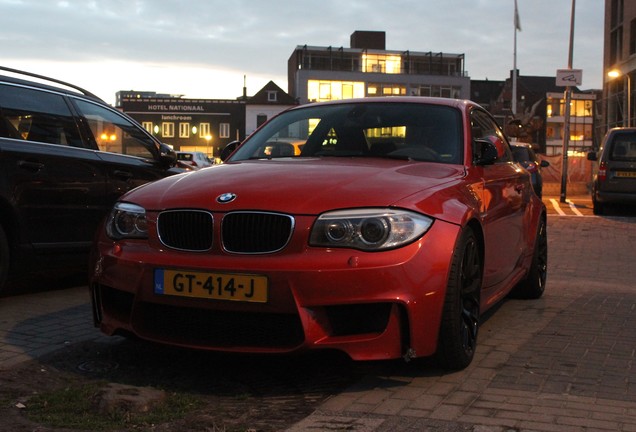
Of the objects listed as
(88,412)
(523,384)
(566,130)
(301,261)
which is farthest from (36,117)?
(566,130)

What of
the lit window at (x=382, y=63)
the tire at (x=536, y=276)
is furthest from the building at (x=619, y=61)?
the lit window at (x=382, y=63)

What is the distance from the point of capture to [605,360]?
4469mm

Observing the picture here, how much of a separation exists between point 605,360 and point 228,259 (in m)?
2.27

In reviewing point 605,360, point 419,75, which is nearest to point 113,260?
point 605,360

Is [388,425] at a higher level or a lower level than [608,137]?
lower

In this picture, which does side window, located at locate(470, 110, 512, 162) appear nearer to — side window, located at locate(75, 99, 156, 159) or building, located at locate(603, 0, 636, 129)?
side window, located at locate(75, 99, 156, 159)

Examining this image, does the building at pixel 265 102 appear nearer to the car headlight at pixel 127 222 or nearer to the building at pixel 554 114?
the building at pixel 554 114

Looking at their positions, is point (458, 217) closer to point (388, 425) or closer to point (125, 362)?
point (388, 425)

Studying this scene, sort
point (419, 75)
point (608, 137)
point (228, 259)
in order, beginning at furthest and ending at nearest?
point (419, 75)
point (608, 137)
point (228, 259)

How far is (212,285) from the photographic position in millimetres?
3688

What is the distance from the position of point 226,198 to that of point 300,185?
376 millimetres

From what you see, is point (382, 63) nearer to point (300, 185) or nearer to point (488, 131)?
point (488, 131)

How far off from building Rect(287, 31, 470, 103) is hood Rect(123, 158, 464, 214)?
73.1 metres

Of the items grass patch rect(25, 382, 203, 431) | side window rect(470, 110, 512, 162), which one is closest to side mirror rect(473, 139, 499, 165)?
side window rect(470, 110, 512, 162)
